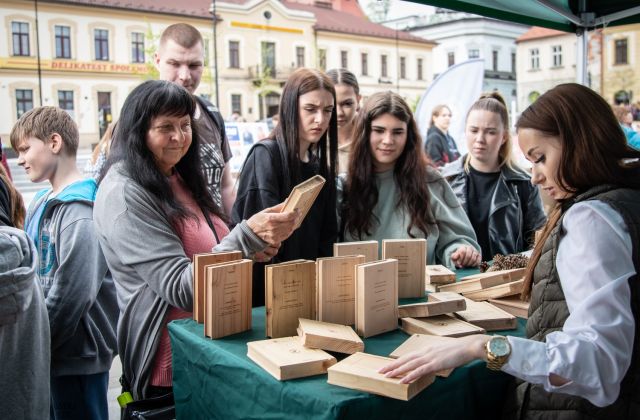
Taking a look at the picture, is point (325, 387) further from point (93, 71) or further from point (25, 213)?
point (93, 71)

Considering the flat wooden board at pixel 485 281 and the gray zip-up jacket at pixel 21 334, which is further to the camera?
the flat wooden board at pixel 485 281

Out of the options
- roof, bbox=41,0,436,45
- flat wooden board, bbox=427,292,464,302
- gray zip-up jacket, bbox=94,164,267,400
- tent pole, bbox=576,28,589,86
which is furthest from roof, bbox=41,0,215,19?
flat wooden board, bbox=427,292,464,302

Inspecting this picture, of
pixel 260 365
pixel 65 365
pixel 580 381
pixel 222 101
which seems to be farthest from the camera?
pixel 222 101

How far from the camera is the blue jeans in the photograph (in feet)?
6.39

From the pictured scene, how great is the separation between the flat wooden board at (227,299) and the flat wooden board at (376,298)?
27 centimetres

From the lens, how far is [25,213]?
2102 millimetres

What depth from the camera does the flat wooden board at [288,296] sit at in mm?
1411

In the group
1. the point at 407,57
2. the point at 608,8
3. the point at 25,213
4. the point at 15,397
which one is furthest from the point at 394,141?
the point at 407,57

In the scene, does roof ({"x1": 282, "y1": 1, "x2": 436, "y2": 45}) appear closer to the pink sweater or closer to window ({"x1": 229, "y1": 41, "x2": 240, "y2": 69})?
window ({"x1": 229, "y1": 41, "x2": 240, "y2": 69})

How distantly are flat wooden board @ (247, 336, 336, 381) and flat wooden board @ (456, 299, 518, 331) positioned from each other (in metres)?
0.44

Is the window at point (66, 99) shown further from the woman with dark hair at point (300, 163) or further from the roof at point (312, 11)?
the woman with dark hair at point (300, 163)

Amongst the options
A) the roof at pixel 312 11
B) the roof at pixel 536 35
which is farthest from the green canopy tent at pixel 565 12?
the roof at pixel 536 35

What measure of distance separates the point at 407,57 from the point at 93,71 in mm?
14456

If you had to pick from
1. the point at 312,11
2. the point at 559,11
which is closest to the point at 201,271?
the point at 559,11
